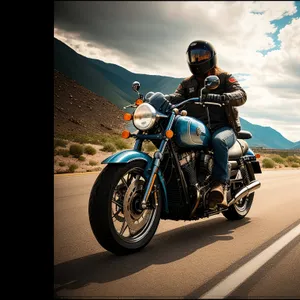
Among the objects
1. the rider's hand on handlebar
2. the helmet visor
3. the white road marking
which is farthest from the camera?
the helmet visor

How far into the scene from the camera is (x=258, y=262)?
3320mm

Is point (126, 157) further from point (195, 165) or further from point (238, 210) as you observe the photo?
point (238, 210)

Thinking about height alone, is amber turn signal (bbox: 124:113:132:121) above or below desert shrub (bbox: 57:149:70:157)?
below

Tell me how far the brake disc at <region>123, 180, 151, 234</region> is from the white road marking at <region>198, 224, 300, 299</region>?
0.95 m

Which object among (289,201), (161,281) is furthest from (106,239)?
(289,201)

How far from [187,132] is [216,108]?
104 centimetres

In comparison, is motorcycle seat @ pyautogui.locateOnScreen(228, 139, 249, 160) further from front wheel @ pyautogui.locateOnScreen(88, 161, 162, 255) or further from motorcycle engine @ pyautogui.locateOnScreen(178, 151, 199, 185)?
front wheel @ pyautogui.locateOnScreen(88, 161, 162, 255)

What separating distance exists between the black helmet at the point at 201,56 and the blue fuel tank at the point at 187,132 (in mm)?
607

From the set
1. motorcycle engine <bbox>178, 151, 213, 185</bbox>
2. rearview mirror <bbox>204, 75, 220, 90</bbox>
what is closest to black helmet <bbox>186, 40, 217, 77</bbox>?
rearview mirror <bbox>204, 75, 220, 90</bbox>

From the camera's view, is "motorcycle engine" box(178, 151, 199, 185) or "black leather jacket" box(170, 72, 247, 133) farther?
"black leather jacket" box(170, 72, 247, 133)

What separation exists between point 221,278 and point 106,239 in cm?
96

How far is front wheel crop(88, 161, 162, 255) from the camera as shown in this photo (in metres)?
3.12

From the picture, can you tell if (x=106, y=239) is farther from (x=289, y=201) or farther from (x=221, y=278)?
(x=289, y=201)

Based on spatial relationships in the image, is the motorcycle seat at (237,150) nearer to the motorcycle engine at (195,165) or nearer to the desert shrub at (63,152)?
the motorcycle engine at (195,165)
